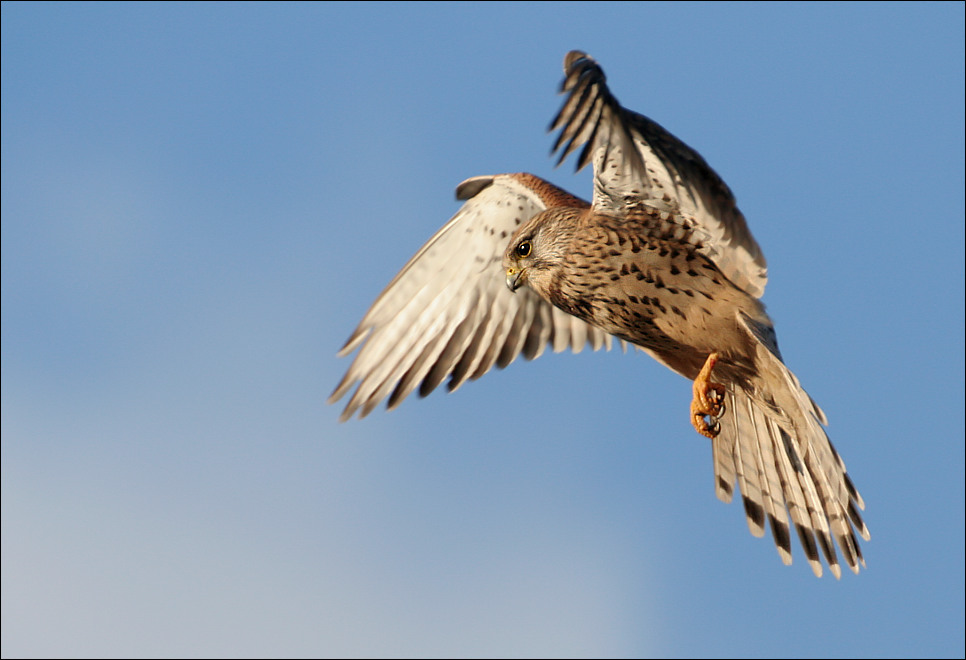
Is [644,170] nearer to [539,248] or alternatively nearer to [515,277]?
[539,248]

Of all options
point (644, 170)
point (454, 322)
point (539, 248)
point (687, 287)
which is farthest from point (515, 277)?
point (644, 170)

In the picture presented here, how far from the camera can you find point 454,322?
7.65 metres

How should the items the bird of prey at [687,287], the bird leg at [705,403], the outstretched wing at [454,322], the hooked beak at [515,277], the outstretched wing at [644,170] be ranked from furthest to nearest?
the outstretched wing at [454,322] → the hooked beak at [515,277] → the bird leg at [705,403] → the bird of prey at [687,287] → the outstretched wing at [644,170]

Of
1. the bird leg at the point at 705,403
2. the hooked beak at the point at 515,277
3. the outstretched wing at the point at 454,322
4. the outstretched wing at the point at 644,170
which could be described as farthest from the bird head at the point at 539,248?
the bird leg at the point at 705,403

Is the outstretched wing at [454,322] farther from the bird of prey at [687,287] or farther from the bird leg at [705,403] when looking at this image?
the bird leg at [705,403]

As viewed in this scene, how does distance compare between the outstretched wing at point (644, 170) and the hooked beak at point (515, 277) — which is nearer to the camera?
the outstretched wing at point (644, 170)

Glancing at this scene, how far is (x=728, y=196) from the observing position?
5.70m

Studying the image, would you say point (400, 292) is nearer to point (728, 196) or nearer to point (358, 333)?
point (358, 333)

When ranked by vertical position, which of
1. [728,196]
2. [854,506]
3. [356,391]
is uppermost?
[728,196]

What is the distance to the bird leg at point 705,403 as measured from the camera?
6.32m

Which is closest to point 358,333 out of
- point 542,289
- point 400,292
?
point 400,292

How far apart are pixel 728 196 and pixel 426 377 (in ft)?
8.64

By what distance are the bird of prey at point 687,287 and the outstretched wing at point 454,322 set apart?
0.77 feet

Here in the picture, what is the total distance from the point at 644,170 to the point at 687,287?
0.74m
